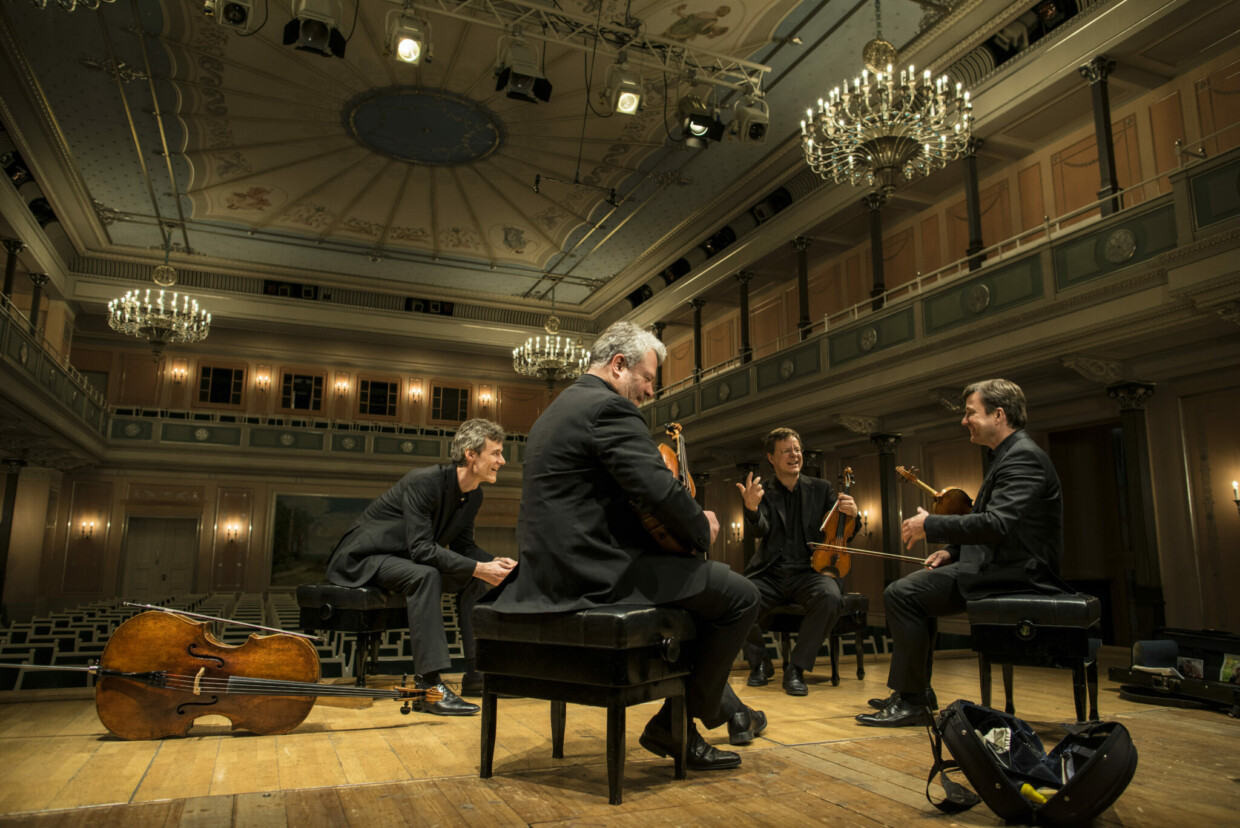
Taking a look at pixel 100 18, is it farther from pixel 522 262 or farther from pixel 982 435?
pixel 982 435

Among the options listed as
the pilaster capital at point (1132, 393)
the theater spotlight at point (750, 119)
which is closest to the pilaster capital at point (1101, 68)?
the pilaster capital at point (1132, 393)

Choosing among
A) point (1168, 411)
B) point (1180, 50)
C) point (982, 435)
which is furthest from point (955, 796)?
point (1180, 50)

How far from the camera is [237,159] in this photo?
40.6 ft

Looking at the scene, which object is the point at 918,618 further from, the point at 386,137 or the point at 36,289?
the point at 36,289

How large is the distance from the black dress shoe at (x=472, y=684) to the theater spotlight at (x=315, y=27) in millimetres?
5906

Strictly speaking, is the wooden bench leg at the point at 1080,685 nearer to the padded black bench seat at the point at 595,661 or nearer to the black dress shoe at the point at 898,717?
the black dress shoe at the point at 898,717

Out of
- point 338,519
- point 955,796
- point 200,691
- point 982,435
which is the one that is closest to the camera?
point 955,796

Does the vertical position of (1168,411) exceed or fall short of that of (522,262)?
it falls short

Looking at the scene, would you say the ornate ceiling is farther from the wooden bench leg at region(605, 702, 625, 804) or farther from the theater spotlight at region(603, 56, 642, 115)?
the wooden bench leg at region(605, 702, 625, 804)

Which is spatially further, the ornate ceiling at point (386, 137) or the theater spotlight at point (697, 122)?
the ornate ceiling at point (386, 137)

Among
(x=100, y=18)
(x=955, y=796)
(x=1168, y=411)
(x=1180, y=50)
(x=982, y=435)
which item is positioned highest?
(x=100, y=18)

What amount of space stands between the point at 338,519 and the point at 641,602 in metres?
16.7

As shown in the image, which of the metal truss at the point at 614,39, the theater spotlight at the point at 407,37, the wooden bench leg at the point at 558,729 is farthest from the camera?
the metal truss at the point at 614,39

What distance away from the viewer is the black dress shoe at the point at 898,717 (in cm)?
316
